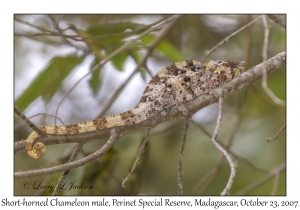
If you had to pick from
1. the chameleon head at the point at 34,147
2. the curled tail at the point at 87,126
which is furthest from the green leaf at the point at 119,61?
the chameleon head at the point at 34,147

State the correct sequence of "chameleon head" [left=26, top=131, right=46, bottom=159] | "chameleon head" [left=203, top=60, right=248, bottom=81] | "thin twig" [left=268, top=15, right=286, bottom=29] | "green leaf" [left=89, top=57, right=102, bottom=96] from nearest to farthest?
"chameleon head" [left=26, top=131, right=46, bottom=159] < "thin twig" [left=268, top=15, right=286, bottom=29] < "chameleon head" [left=203, top=60, right=248, bottom=81] < "green leaf" [left=89, top=57, right=102, bottom=96]

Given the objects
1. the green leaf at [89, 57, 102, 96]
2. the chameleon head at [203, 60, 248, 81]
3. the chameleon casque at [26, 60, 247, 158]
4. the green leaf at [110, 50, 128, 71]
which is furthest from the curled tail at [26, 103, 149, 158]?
the green leaf at [110, 50, 128, 71]

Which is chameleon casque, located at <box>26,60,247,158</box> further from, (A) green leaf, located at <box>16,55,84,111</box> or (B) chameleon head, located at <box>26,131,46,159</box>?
(A) green leaf, located at <box>16,55,84,111</box>

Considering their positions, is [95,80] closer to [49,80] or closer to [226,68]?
[49,80]

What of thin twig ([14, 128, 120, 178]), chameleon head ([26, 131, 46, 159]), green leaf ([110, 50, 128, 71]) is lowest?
thin twig ([14, 128, 120, 178])

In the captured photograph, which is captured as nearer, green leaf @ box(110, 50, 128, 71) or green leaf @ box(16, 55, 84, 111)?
green leaf @ box(16, 55, 84, 111)

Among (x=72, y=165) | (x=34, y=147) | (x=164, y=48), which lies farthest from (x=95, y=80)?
(x=72, y=165)

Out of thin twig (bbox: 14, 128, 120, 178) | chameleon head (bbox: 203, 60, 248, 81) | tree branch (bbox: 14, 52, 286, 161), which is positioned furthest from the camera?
chameleon head (bbox: 203, 60, 248, 81)
